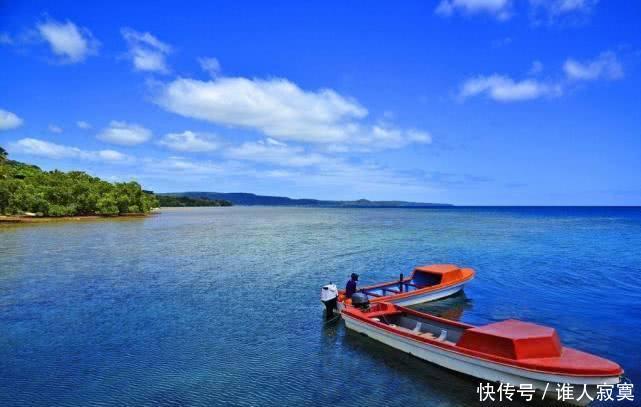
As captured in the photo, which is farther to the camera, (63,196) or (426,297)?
(63,196)

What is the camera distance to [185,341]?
19062 mm

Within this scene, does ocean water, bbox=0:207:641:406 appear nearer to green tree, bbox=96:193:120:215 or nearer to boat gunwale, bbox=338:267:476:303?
boat gunwale, bbox=338:267:476:303

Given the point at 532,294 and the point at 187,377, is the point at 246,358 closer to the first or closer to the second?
the point at 187,377

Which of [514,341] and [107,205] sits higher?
[107,205]

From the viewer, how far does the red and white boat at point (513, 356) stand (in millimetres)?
12869

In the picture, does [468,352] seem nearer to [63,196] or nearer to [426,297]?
[426,297]

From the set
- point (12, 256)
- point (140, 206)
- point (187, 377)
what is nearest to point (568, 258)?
point (187, 377)

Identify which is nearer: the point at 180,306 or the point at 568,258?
the point at 180,306

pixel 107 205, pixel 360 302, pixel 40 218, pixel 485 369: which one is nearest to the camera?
pixel 485 369

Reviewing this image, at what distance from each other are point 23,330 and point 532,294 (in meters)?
31.2

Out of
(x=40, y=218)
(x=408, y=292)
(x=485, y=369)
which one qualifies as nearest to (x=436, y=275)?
(x=408, y=292)

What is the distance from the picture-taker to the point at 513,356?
13906mm

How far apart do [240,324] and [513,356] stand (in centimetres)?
1329

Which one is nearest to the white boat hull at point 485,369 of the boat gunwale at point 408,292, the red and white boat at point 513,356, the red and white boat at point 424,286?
the red and white boat at point 513,356
